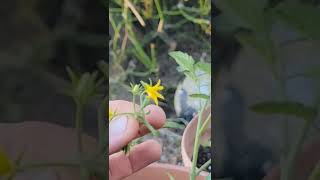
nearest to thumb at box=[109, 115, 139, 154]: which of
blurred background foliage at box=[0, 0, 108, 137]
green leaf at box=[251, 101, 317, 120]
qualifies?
blurred background foliage at box=[0, 0, 108, 137]

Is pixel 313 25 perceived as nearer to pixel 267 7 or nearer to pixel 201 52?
pixel 267 7

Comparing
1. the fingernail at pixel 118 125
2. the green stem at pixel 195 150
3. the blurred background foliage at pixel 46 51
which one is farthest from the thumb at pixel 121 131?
the blurred background foliage at pixel 46 51

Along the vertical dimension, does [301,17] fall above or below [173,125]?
above

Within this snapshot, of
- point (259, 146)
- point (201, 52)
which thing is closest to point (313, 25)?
point (259, 146)

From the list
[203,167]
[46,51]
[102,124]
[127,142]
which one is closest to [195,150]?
[203,167]

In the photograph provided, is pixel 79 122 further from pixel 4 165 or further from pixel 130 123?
pixel 130 123

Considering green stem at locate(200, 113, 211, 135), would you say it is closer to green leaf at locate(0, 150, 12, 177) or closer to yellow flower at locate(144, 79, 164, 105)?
yellow flower at locate(144, 79, 164, 105)
